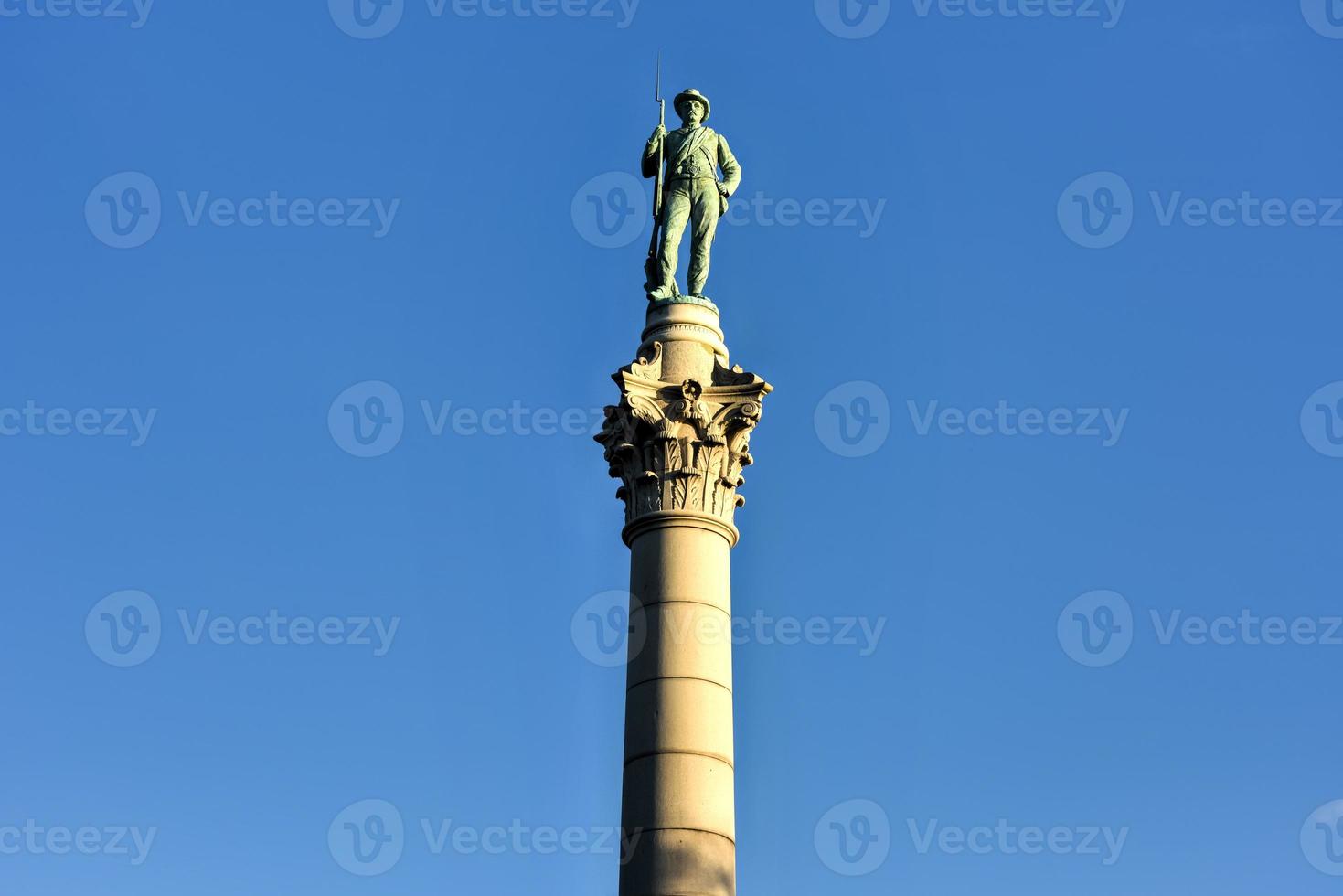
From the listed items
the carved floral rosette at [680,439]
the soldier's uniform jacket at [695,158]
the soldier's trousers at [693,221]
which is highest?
the soldier's uniform jacket at [695,158]

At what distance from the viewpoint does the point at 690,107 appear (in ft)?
88.1

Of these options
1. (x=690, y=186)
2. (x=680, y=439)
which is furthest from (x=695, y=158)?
(x=680, y=439)

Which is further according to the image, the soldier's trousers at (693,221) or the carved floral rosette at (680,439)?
the soldier's trousers at (693,221)

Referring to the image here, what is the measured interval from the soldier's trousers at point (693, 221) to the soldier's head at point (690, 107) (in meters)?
1.39

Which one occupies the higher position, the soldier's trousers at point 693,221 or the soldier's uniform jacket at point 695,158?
the soldier's uniform jacket at point 695,158

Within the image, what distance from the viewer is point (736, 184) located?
87.7ft

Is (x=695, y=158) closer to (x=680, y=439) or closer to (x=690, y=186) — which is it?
(x=690, y=186)

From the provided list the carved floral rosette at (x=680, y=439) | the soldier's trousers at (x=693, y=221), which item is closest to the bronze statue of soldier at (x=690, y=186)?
the soldier's trousers at (x=693, y=221)

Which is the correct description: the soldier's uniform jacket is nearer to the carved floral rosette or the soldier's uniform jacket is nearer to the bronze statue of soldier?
the bronze statue of soldier

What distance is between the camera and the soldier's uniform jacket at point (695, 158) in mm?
26062

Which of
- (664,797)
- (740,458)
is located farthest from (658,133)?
(664,797)

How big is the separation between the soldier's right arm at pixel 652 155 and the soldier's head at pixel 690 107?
501 millimetres

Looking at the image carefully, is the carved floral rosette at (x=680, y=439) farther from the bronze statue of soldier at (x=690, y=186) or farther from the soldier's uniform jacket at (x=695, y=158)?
the soldier's uniform jacket at (x=695, y=158)

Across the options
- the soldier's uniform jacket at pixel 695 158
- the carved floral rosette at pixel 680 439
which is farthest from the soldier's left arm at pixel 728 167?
the carved floral rosette at pixel 680 439
